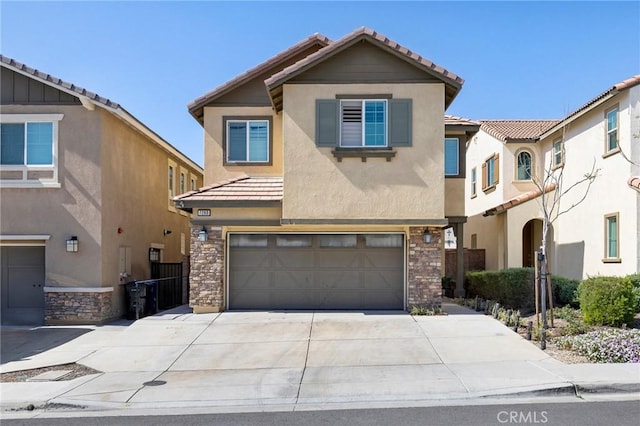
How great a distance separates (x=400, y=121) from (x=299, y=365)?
696 cm

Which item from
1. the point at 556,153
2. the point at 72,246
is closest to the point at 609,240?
the point at 556,153

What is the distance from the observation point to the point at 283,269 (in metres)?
14.5

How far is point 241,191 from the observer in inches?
562

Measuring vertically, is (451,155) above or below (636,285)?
above

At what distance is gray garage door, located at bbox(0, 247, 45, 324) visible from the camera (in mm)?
14969

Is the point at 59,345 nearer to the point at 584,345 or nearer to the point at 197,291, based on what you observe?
the point at 197,291

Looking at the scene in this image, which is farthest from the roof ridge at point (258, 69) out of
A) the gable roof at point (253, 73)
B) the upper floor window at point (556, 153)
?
the upper floor window at point (556, 153)

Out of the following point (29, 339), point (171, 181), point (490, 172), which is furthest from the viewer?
point (490, 172)

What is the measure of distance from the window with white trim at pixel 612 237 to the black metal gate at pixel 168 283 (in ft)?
45.3

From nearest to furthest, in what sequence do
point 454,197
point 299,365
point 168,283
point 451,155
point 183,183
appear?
point 299,365, point 454,197, point 451,155, point 168,283, point 183,183

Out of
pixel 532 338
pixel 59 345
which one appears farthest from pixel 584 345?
pixel 59 345

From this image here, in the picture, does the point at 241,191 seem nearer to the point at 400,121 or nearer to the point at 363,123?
the point at 363,123

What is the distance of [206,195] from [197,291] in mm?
2575

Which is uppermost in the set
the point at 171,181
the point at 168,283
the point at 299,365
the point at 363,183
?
the point at 171,181
